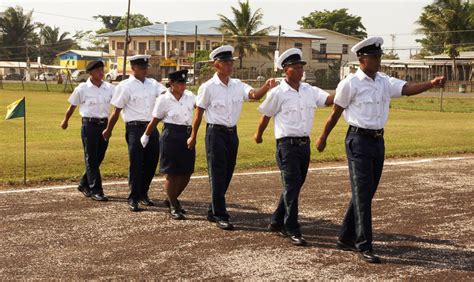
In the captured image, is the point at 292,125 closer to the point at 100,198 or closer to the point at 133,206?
the point at 133,206

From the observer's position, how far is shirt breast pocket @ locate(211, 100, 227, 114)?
7.70 meters

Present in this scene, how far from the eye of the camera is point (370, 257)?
6.32 metres

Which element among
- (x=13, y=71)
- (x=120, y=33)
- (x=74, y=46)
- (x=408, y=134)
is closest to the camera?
(x=408, y=134)

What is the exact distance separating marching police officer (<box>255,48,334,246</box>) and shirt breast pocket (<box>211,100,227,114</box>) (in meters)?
0.60

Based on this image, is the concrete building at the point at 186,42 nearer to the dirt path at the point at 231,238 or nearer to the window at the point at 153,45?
the window at the point at 153,45

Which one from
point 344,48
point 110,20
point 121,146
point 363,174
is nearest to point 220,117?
point 363,174

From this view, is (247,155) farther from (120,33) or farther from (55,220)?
(120,33)

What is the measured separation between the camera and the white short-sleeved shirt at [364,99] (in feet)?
21.4

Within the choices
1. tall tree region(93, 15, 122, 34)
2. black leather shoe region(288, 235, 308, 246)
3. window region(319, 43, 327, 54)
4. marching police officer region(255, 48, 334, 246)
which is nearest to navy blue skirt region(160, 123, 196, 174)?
marching police officer region(255, 48, 334, 246)

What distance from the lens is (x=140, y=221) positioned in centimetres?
791

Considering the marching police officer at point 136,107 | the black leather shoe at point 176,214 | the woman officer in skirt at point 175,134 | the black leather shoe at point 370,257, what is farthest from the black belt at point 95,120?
the black leather shoe at point 370,257

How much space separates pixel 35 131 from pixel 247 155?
327 inches

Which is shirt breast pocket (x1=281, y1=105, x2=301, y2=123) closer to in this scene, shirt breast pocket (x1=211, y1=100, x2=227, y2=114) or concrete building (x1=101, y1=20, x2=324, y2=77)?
shirt breast pocket (x1=211, y1=100, x2=227, y2=114)

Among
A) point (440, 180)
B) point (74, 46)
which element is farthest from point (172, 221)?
point (74, 46)
